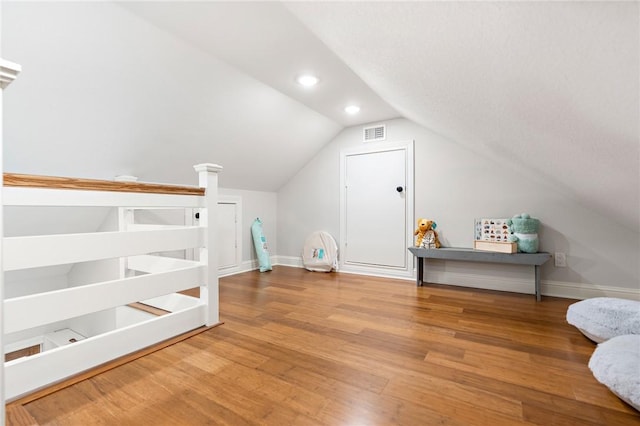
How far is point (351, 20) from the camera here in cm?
103

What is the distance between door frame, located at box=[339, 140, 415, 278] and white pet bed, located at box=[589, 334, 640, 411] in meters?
2.01

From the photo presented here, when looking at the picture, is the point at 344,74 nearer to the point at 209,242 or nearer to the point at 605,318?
the point at 209,242

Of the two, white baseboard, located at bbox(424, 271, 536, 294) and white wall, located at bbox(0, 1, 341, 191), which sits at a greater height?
white wall, located at bbox(0, 1, 341, 191)

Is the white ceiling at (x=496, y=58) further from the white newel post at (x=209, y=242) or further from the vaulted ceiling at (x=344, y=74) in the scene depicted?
the white newel post at (x=209, y=242)

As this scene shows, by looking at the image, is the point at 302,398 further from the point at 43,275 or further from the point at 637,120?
the point at 43,275

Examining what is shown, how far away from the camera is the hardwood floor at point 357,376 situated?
3.49 ft

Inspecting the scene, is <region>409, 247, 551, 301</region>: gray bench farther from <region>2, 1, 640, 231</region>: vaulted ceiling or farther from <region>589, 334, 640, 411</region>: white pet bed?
<region>589, 334, 640, 411</region>: white pet bed

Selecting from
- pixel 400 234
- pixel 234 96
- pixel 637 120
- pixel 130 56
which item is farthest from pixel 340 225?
pixel 637 120

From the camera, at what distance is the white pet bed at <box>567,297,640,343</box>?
156cm

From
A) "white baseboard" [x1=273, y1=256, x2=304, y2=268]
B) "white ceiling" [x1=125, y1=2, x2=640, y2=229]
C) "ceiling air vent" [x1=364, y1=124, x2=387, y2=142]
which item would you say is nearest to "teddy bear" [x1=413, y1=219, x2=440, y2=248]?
"ceiling air vent" [x1=364, y1=124, x2=387, y2=142]

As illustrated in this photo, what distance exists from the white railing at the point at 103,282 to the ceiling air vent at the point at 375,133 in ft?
7.19

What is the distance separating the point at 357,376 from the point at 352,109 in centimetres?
254

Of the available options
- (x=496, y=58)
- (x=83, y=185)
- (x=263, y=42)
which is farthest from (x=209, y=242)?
(x=496, y=58)

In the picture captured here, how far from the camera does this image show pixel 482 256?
2662 mm
